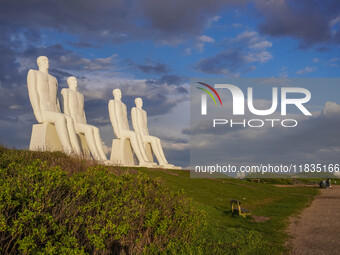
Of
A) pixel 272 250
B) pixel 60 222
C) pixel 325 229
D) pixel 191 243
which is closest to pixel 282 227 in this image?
pixel 325 229

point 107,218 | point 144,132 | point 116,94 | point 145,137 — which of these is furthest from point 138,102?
point 107,218

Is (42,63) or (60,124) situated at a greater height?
(42,63)

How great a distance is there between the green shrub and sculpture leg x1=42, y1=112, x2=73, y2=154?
9.89m

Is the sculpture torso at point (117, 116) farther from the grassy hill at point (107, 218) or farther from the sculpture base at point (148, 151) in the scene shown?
the grassy hill at point (107, 218)

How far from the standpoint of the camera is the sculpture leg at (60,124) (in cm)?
1755

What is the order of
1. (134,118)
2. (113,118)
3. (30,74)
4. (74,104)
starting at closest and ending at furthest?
(30,74) → (74,104) → (113,118) → (134,118)

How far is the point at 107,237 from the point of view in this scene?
5.45 m

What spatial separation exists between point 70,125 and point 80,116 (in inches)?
124

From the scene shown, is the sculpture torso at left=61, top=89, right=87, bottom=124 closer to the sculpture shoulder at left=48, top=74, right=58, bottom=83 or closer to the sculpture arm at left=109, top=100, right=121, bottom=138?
the sculpture shoulder at left=48, top=74, right=58, bottom=83

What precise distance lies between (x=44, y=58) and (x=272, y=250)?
15.8 m

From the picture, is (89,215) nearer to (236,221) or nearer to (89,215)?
(89,215)

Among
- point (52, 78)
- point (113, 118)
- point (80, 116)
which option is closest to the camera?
point (52, 78)

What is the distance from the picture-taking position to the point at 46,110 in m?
17.9

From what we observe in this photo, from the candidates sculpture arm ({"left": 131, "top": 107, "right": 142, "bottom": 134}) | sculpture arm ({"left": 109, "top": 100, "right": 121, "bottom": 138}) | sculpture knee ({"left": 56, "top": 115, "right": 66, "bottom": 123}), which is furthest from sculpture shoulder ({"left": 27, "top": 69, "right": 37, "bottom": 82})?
sculpture arm ({"left": 131, "top": 107, "right": 142, "bottom": 134})
